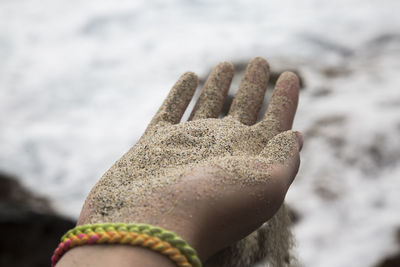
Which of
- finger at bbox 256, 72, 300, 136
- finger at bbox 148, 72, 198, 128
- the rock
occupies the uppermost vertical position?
finger at bbox 148, 72, 198, 128

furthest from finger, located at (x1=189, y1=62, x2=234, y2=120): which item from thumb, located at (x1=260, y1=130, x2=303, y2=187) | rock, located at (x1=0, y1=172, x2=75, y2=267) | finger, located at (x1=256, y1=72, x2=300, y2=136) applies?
rock, located at (x1=0, y1=172, x2=75, y2=267)

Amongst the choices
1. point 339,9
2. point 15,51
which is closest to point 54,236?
point 15,51

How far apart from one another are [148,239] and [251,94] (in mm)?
837

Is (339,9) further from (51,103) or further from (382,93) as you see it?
(51,103)

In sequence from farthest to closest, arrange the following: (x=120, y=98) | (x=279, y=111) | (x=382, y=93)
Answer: (x=120, y=98)
(x=382, y=93)
(x=279, y=111)

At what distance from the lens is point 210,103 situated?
1550 millimetres

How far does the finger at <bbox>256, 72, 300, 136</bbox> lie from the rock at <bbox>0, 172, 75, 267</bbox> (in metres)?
1.11

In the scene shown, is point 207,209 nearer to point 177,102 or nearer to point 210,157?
point 210,157

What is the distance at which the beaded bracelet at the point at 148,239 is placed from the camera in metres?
0.90

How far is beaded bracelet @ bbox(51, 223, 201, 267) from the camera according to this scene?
90 cm

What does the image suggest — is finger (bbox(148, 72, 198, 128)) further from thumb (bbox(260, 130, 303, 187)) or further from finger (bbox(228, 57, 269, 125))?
thumb (bbox(260, 130, 303, 187))

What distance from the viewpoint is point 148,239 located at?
897mm

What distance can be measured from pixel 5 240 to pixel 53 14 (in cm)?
241

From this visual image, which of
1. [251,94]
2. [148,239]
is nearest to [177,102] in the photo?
[251,94]
